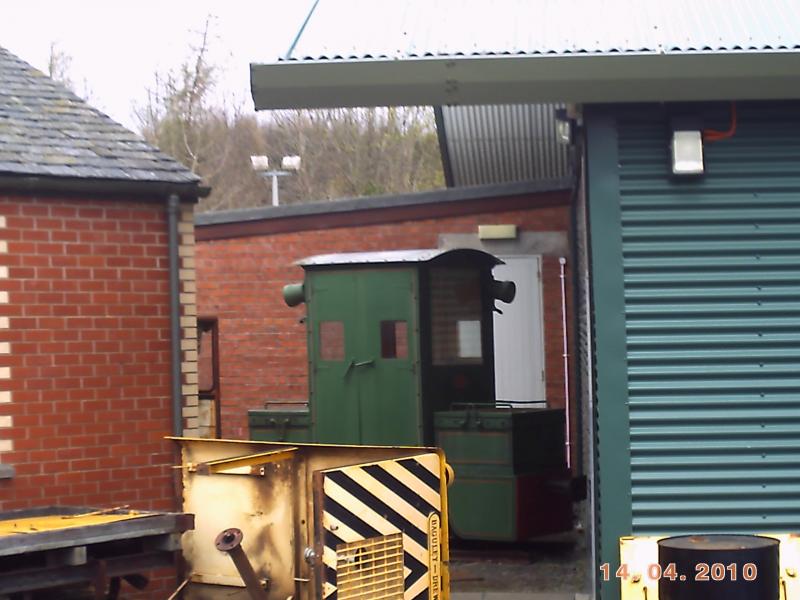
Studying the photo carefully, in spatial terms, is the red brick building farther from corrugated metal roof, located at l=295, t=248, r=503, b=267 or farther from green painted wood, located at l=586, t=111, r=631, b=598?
green painted wood, located at l=586, t=111, r=631, b=598

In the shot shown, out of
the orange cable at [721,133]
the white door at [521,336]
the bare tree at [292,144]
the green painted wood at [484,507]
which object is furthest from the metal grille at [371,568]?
the bare tree at [292,144]

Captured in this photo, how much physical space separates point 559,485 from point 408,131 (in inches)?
935

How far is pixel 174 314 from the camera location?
7863 millimetres

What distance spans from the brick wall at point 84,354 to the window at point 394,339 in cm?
270

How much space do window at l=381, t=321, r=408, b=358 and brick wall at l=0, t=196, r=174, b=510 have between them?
8.87ft

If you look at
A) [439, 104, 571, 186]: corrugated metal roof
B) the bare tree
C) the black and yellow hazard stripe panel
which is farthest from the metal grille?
the bare tree

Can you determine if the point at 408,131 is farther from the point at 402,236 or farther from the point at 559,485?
the point at 559,485

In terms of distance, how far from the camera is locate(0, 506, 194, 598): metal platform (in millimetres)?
5488

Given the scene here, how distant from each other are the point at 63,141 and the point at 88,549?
3189 mm

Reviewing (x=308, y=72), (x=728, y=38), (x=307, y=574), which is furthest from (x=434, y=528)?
(x=728, y=38)

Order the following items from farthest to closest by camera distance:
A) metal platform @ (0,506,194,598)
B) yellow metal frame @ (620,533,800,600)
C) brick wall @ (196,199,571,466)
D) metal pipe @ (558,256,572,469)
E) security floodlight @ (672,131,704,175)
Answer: brick wall @ (196,199,571,466) → metal pipe @ (558,256,572,469) → security floodlight @ (672,131,704,175) → yellow metal frame @ (620,533,800,600) → metal platform @ (0,506,194,598)

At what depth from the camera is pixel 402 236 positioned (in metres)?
13.8

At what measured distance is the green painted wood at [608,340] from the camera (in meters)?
→ 6.27

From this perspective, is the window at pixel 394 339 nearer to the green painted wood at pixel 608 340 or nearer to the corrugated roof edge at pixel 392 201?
the corrugated roof edge at pixel 392 201
